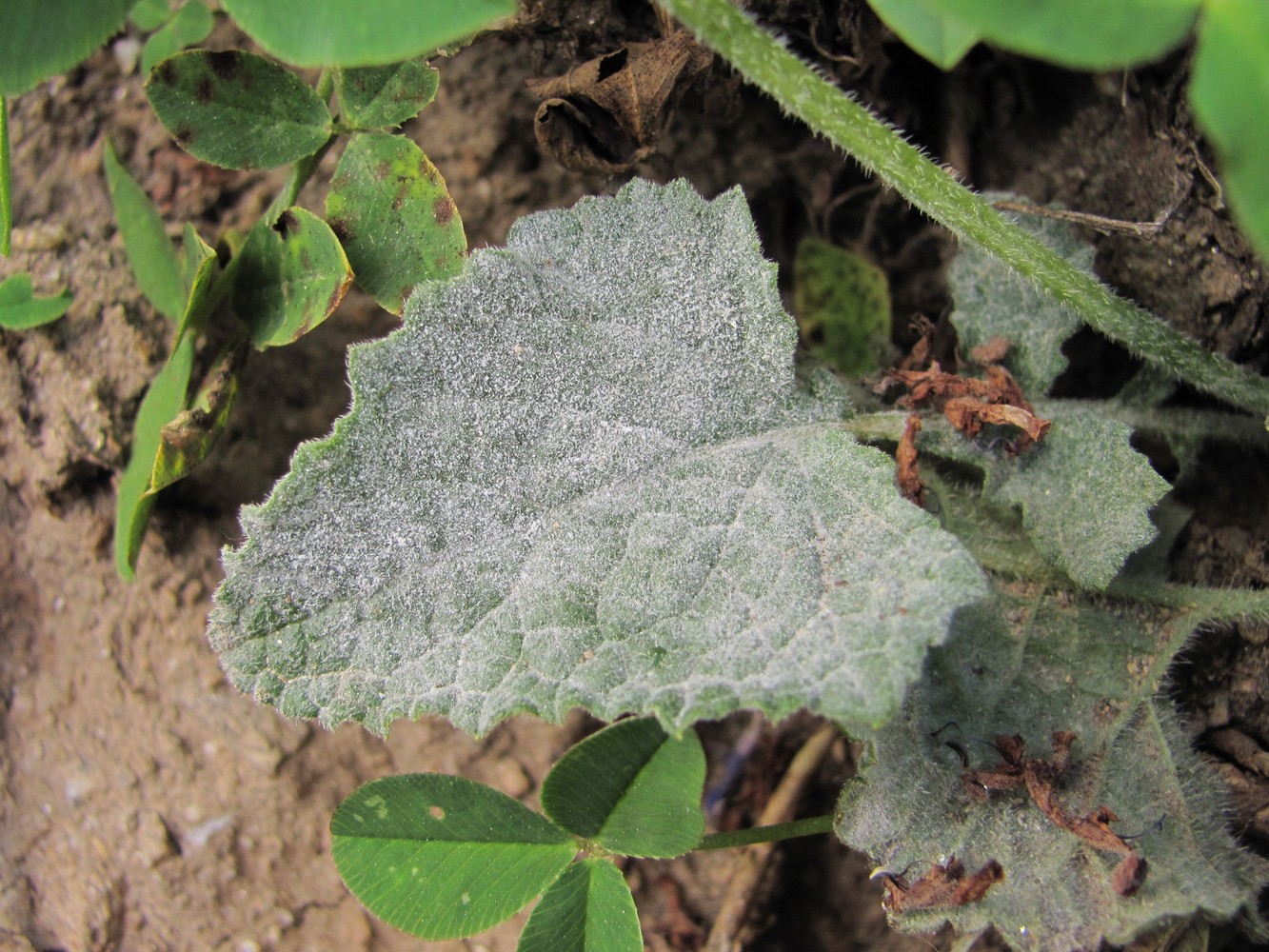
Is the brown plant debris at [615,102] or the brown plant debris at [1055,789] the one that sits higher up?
the brown plant debris at [615,102]

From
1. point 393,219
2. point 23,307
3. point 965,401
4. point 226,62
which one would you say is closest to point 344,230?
point 393,219

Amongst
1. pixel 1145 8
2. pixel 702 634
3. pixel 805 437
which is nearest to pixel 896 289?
pixel 805 437

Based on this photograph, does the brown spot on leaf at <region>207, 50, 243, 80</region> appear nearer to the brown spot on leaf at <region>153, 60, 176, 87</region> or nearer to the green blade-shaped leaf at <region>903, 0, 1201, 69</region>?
the brown spot on leaf at <region>153, 60, 176, 87</region>

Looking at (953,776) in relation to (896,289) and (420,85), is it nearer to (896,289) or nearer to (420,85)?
(896,289)

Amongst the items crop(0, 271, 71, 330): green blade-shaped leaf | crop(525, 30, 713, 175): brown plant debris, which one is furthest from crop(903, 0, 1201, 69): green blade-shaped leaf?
crop(0, 271, 71, 330): green blade-shaped leaf

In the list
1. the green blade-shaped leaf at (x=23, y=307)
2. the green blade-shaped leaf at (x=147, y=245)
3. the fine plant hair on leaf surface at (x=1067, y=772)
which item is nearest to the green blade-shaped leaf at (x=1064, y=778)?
the fine plant hair on leaf surface at (x=1067, y=772)

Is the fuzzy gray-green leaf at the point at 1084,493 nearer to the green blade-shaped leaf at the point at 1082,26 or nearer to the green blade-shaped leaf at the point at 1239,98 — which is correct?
the green blade-shaped leaf at the point at 1239,98
